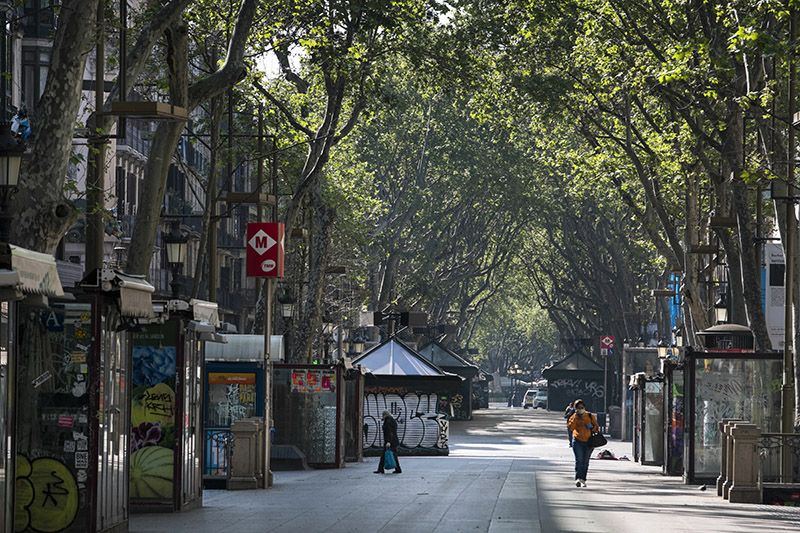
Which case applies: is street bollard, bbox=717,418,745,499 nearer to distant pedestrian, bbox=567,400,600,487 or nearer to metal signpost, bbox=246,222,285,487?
distant pedestrian, bbox=567,400,600,487

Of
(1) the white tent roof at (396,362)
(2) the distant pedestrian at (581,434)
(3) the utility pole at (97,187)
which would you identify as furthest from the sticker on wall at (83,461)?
(1) the white tent roof at (396,362)

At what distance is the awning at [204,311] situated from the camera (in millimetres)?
20938

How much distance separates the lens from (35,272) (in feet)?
46.1

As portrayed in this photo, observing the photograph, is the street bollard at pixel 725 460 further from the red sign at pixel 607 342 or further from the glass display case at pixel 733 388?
the red sign at pixel 607 342

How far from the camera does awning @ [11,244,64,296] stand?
1363 centimetres

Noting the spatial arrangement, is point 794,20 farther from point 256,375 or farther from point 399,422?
point 399,422

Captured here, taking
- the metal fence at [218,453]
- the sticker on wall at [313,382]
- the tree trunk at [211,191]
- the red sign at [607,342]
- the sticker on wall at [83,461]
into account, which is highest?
the tree trunk at [211,191]

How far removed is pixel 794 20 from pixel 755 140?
46.2 feet

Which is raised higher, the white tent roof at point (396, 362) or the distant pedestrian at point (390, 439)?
the white tent roof at point (396, 362)

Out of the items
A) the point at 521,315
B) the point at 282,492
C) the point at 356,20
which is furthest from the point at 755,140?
the point at 521,315

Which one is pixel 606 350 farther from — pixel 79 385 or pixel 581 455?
pixel 79 385

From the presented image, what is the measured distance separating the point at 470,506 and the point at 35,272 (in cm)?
1078

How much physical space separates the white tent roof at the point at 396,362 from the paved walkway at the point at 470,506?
11176mm

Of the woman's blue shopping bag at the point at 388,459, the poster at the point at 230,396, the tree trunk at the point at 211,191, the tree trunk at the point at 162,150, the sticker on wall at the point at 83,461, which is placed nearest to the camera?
the sticker on wall at the point at 83,461
